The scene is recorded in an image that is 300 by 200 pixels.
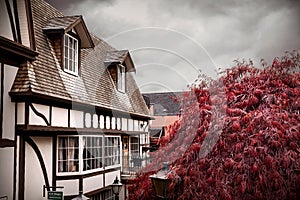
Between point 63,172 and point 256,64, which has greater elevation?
point 256,64

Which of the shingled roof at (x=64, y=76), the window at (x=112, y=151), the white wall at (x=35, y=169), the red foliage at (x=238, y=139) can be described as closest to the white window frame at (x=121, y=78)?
the shingled roof at (x=64, y=76)

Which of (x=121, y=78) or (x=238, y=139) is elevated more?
(x=121, y=78)

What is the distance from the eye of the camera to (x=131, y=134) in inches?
356

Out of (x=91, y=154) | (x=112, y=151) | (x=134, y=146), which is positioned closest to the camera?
(x=91, y=154)

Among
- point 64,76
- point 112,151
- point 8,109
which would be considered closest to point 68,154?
point 64,76

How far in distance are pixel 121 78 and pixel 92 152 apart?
260 centimetres

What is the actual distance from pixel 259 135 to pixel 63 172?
3731mm

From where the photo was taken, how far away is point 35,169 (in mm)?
5035

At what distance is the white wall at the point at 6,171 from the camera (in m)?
4.33

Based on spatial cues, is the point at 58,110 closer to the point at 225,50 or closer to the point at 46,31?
the point at 46,31

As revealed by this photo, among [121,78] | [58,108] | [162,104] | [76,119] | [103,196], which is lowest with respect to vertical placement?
[103,196]

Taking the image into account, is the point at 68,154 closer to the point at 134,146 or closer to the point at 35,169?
the point at 35,169

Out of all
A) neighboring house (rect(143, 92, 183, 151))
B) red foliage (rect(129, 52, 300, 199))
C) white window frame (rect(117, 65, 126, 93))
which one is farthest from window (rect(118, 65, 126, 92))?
red foliage (rect(129, 52, 300, 199))

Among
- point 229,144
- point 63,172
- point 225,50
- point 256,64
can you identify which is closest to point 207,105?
point 229,144
